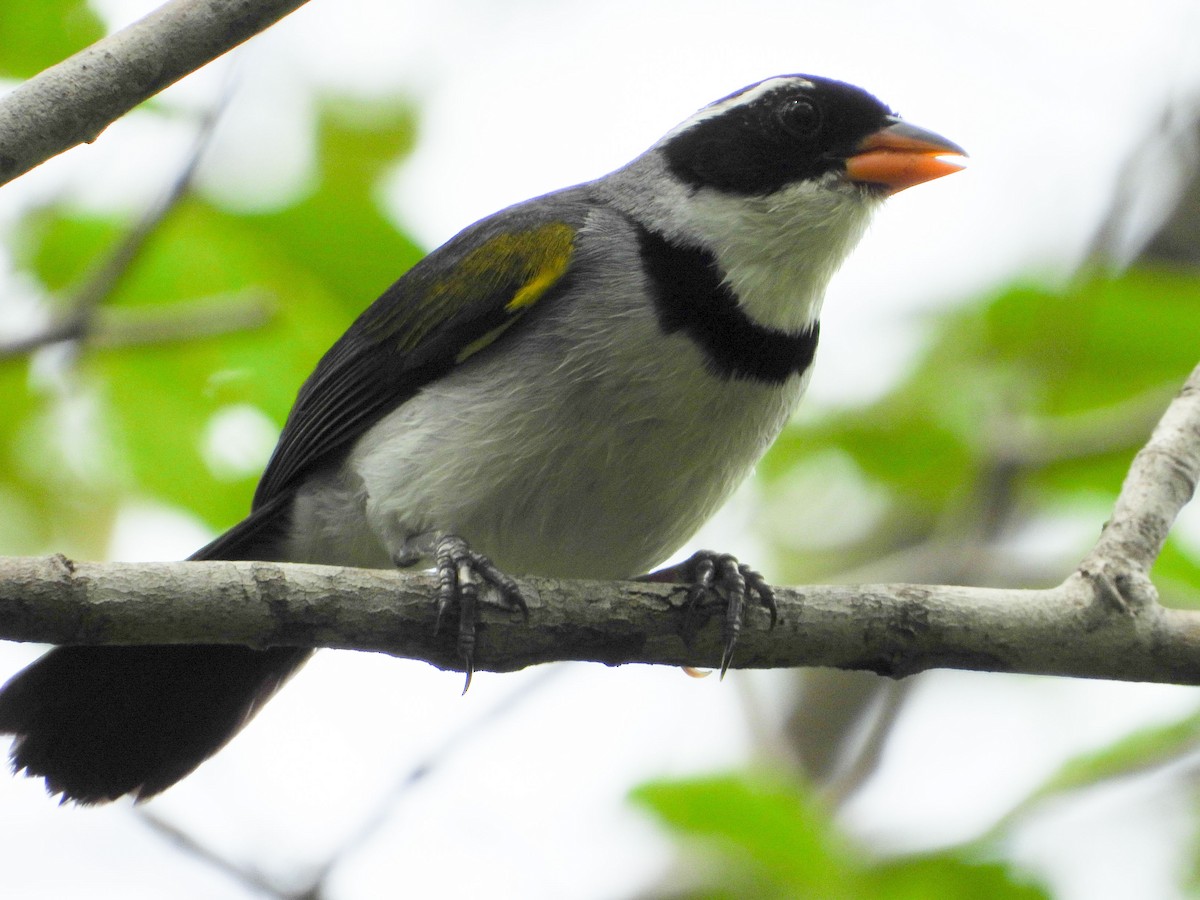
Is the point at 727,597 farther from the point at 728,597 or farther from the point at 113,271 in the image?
the point at 113,271

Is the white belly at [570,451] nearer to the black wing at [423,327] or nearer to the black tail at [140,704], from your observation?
the black wing at [423,327]

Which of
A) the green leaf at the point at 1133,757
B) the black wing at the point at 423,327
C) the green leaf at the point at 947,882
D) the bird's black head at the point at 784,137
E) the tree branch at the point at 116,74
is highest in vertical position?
the bird's black head at the point at 784,137

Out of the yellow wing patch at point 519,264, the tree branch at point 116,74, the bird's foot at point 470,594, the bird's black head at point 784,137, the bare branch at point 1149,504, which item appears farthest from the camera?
the bird's black head at point 784,137

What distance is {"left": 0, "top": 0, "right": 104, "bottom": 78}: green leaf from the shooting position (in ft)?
12.8

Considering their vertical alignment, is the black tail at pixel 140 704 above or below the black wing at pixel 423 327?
below

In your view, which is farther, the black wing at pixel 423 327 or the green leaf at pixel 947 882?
the black wing at pixel 423 327

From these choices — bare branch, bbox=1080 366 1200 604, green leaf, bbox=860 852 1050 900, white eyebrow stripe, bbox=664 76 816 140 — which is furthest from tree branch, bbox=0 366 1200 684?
white eyebrow stripe, bbox=664 76 816 140

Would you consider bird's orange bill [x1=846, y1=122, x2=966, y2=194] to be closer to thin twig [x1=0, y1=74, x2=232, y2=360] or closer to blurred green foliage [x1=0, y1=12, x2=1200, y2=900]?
blurred green foliage [x1=0, y1=12, x2=1200, y2=900]

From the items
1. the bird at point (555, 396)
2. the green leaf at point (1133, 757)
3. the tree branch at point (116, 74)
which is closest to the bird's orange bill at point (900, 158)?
the bird at point (555, 396)

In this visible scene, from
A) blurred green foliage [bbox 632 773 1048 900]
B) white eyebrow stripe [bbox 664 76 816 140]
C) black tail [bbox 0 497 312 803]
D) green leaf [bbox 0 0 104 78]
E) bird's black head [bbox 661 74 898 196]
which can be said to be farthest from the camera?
white eyebrow stripe [bbox 664 76 816 140]

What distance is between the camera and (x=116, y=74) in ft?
9.21

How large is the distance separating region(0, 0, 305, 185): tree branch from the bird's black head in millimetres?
2205

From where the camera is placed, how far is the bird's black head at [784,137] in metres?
4.81

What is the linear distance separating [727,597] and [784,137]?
184 cm
